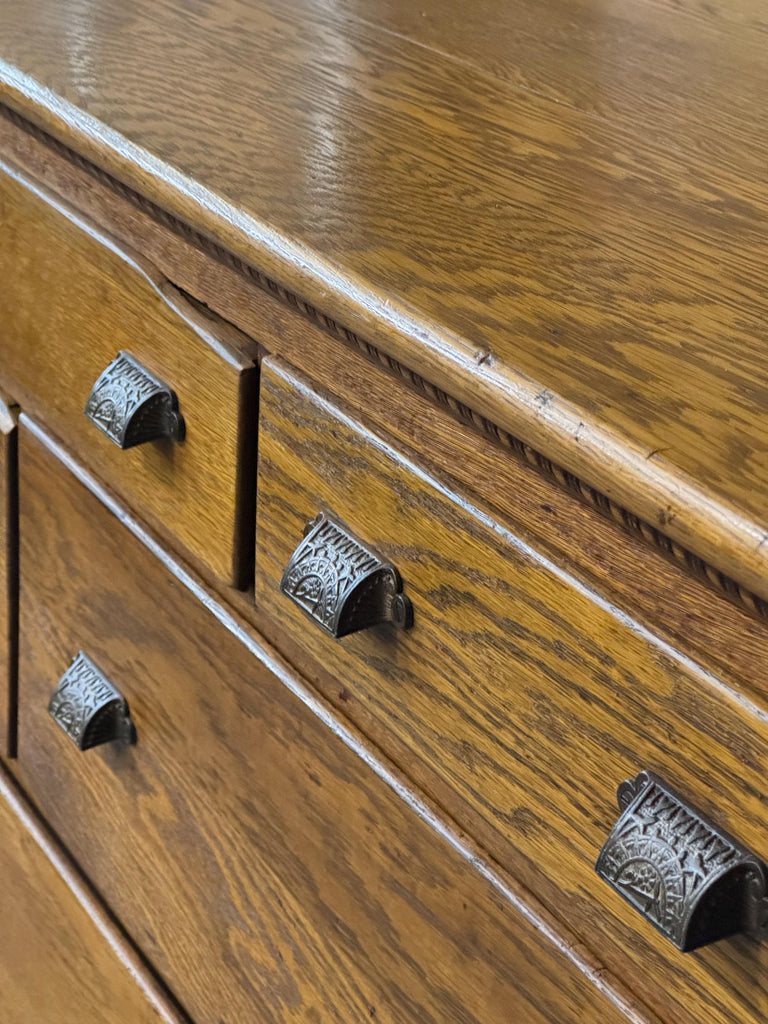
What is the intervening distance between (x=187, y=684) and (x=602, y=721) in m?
0.25

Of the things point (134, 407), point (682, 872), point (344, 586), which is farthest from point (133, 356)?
point (682, 872)

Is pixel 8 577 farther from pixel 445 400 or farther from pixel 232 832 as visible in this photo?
pixel 445 400

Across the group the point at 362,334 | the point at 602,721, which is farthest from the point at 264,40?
the point at 602,721

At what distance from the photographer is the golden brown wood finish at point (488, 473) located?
0.32m

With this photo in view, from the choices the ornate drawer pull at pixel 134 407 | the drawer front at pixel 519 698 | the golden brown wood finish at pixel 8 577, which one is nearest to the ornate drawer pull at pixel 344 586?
the drawer front at pixel 519 698

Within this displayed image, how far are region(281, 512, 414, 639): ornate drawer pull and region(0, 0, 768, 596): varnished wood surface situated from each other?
0.09m

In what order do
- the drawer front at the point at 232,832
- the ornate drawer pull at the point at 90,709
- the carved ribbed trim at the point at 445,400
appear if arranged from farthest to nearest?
1. the ornate drawer pull at the point at 90,709
2. the drawer front at the point at 232,832
3. the carved ribbed trim at the point at 445,400

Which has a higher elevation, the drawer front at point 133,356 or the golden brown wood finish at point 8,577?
the drawer front at point 133,356

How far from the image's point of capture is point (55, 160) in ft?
1.73

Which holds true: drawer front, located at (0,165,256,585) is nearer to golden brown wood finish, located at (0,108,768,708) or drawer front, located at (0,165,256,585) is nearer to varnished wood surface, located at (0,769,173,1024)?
golden brown wood finish, located at (0,108,768,708)

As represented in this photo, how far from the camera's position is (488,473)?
0.37 meters

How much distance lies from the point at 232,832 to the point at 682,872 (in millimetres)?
269

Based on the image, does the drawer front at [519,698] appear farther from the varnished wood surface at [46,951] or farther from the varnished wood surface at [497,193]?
the varnished wood surface at [46,951]

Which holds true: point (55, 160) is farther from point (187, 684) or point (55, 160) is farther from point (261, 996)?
A: point (261, 996)
